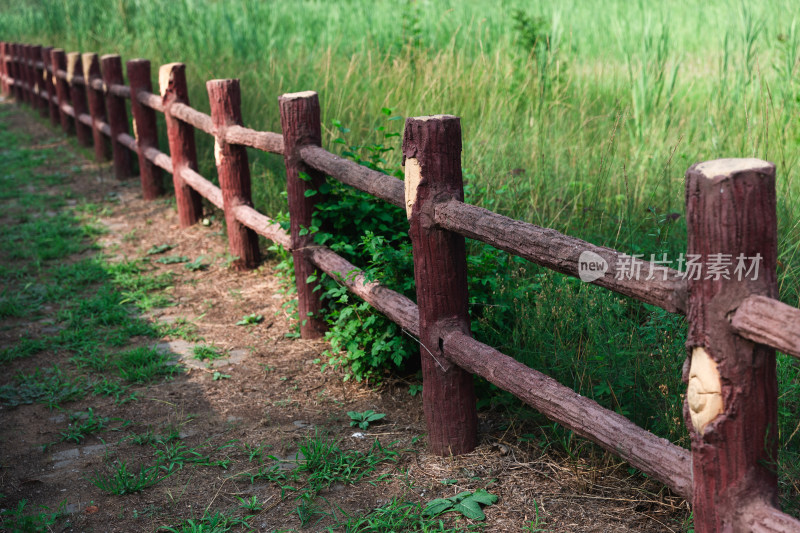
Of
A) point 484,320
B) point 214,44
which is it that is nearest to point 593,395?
point 484,320

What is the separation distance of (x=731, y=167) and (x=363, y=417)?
1977 millimetres

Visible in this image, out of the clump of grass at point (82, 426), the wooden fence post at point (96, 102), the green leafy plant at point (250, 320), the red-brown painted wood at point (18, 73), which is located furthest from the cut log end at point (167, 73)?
the red-brown painted wood at point (18, 73)

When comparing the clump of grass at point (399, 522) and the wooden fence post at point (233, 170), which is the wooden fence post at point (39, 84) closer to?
the wooden fence post at point (233, 170)

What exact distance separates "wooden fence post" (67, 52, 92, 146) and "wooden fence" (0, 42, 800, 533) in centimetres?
425

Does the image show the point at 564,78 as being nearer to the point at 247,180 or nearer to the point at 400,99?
the point at 400,99

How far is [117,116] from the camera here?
24.7 ft

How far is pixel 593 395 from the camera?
107 inches

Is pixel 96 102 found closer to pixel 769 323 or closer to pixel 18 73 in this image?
pixel 18 73

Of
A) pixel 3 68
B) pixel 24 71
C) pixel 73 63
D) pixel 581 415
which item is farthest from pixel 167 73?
pixel 3 68

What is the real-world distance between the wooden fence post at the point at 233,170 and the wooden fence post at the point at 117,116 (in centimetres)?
281

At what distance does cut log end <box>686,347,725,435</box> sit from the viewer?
5.44ft

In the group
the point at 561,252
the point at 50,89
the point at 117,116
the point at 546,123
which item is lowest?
the point at 561,252

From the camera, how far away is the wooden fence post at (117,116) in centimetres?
724

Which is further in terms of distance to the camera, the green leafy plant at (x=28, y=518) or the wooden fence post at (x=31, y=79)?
the wooden fence post at (x=31, y=79)
